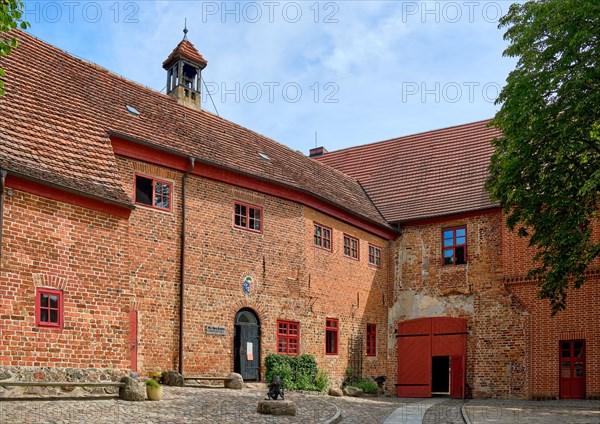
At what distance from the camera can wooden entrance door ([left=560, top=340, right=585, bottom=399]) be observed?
2194 cm

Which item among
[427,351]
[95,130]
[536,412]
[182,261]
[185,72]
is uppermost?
[185,72]

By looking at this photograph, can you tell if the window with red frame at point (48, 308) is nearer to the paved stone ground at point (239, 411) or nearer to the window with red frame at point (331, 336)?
the paved stone ground at point (239, 411)

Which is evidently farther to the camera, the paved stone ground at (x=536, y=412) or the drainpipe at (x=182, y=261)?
the drainpipe at (x=182, y=261)

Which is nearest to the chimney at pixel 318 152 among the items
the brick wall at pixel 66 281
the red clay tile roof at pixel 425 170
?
the red clay tile roof at pixel 425 170

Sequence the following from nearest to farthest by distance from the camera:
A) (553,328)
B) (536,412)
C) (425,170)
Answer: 1. (536,412)
2. (553,328)
3. (425,170)

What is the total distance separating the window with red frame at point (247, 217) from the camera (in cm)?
1992

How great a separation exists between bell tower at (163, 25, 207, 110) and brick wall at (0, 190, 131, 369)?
9.72 metres

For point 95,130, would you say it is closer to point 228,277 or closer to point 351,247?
point 228,277

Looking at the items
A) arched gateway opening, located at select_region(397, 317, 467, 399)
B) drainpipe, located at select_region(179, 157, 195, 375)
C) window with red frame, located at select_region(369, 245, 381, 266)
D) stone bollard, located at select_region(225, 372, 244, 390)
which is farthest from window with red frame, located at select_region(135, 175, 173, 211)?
arched gateway opening, located at select_region(397, 317, 467, 399)

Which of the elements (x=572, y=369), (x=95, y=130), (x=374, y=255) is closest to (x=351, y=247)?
(x=374, y=255)

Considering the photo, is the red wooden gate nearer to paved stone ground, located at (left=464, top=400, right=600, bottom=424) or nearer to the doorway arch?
the doorway arch

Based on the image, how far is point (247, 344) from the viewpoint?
1953 centimetres

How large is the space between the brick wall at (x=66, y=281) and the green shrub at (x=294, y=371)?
6.48 meters

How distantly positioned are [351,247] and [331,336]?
350cm
